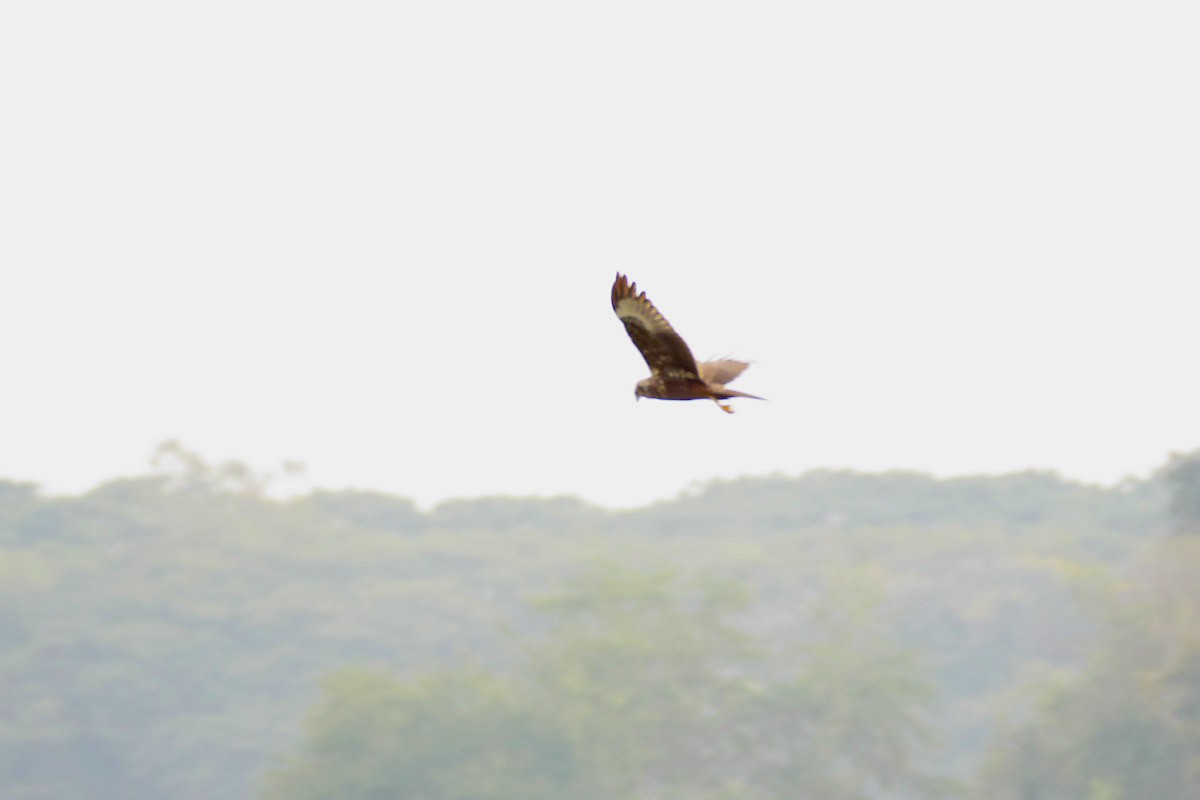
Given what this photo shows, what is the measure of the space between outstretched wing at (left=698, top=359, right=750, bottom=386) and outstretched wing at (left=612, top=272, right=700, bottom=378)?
0.53ft

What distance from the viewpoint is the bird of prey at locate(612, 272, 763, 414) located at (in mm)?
8359

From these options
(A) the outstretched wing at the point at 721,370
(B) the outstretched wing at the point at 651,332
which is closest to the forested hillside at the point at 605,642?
(A) the outstretched wing at the point at 721,370

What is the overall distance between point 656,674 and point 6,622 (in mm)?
20866

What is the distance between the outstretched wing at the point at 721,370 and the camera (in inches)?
345

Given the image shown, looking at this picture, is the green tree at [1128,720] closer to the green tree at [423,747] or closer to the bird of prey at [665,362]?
the green tree at [423,747]

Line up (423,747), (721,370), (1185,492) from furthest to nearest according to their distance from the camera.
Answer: (1185,492) < (423,747) < (721,370)

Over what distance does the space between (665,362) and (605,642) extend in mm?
29964

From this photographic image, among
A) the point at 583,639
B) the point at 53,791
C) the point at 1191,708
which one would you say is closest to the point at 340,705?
the point at 583,639

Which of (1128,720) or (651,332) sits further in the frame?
(1128,720)

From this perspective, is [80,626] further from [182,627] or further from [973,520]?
[973,520]

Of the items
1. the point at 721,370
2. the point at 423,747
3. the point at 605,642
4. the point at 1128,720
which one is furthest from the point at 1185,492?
the point at 721,370

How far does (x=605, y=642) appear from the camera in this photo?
38.1 metres

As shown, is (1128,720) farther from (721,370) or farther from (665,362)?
(665,362)

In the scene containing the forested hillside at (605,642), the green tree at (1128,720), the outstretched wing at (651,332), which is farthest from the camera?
the forested hillside at (605,642)
